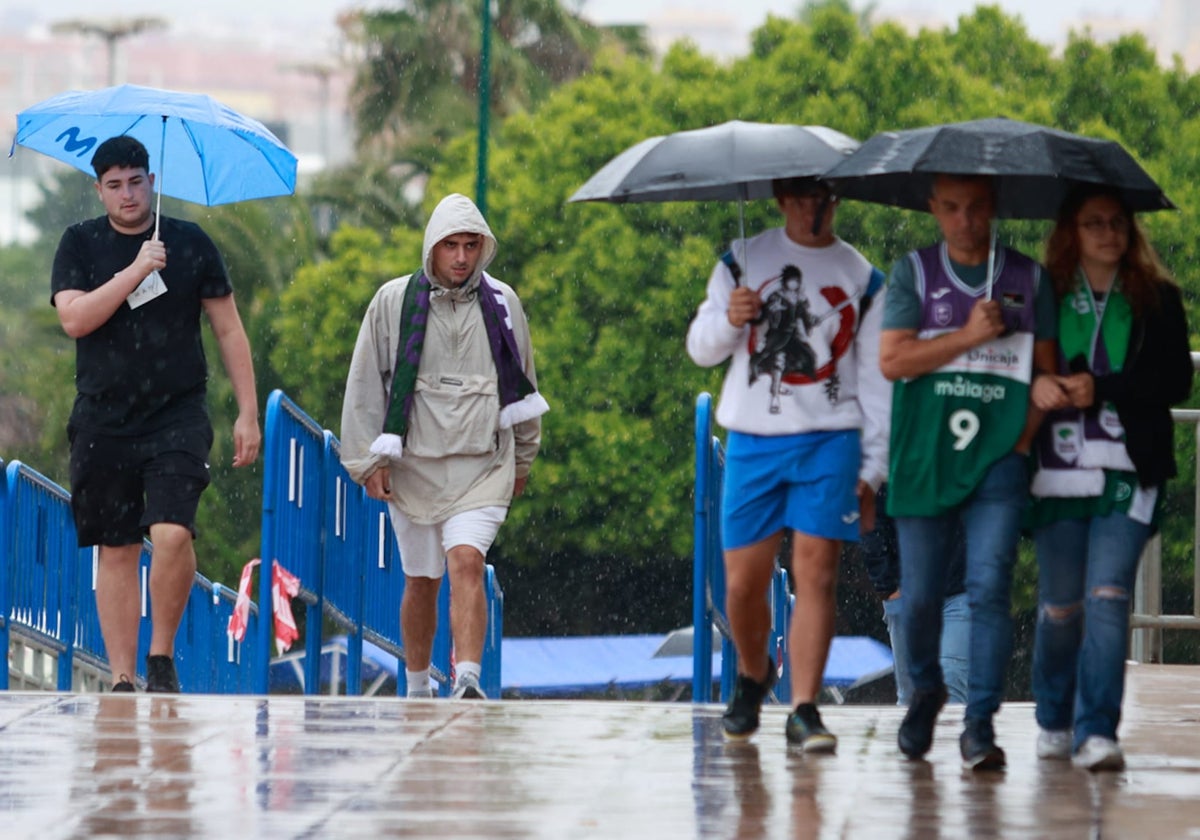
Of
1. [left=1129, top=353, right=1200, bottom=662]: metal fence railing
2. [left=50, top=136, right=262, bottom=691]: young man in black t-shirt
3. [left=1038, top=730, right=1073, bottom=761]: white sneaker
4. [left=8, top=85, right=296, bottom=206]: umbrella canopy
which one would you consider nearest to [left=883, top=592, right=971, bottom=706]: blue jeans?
[left=1129, top=353, right=1200, bottom=662]: metal fence railing

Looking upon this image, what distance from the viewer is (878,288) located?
649 cm

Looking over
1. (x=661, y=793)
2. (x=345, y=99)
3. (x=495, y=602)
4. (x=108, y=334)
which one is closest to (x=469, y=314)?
(x=108, y=334)

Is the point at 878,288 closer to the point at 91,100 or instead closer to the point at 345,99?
the point at 91,100

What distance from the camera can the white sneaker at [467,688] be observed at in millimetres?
7902

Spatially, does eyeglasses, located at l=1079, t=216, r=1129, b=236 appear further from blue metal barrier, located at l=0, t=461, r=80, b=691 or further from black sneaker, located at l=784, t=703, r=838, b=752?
blue metal barrier, located at l=0, t=461, r=80, b=691

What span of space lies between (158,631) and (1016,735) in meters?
2.91

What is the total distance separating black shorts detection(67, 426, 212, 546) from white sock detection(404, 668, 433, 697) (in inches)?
42.3

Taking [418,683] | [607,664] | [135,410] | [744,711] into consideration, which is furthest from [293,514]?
[607,664]

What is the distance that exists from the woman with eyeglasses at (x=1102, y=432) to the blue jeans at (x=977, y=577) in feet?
0.44

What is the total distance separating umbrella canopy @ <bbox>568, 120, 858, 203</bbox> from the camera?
251 inches

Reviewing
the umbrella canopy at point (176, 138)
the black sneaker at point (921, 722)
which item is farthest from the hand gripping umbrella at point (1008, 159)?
the umbrella canopy at point (176, 138)

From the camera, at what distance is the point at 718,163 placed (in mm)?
6496

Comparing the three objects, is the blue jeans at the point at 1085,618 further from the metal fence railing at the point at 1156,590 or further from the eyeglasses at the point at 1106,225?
the metal fence railing at the point at 1156,590

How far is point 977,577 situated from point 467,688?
7.82 feet
